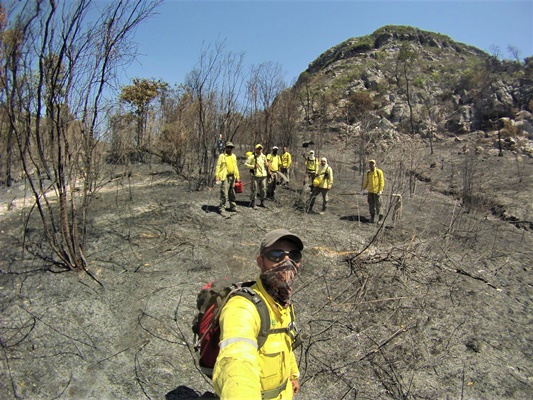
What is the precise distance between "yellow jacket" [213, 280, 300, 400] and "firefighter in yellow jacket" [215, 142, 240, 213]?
705cm

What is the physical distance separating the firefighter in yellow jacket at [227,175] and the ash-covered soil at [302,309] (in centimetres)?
44

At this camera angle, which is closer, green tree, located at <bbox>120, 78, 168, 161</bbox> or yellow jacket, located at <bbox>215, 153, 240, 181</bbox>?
yellow jacket, located at <bbox>215, 153, 240, 181</bbox>

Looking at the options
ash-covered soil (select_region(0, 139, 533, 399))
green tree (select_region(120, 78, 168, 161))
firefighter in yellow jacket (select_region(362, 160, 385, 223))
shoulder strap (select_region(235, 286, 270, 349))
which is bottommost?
ash-covered soil (select_region(0, 139, 533, 399))

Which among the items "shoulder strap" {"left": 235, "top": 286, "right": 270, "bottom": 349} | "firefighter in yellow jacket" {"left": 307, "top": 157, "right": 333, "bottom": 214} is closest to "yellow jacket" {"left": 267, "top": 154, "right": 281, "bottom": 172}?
"firefighter in yellow jacket" {"left": 307, "top": 157, "right": 333, "bottom": 214}

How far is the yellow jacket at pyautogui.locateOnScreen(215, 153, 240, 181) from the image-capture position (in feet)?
29.4

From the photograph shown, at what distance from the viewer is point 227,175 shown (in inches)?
363

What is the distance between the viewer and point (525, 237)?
33.6ft

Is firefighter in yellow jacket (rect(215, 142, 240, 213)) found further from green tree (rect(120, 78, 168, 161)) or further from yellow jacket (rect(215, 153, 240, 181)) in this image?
green tree (rect(120, 78, 168, 161))

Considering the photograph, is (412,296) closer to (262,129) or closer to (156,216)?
(156,216)

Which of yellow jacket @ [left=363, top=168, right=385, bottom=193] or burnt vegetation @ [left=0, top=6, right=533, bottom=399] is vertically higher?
yellow jacket @ [left=363, top=168, right=385, bottom=193]

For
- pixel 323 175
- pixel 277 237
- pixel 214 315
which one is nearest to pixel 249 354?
pixel 214 315

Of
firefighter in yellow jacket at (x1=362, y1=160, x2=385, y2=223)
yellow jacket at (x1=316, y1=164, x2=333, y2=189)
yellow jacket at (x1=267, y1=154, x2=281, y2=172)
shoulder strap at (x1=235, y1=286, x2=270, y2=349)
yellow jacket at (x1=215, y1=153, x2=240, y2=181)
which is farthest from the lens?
yellow jacket at (x1=267, y1=154, x2=281, y2=172)

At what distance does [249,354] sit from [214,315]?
16.7 inches

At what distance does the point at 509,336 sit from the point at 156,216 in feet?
21.9
